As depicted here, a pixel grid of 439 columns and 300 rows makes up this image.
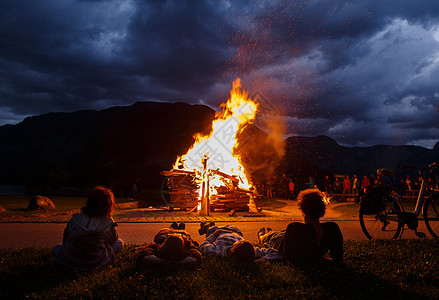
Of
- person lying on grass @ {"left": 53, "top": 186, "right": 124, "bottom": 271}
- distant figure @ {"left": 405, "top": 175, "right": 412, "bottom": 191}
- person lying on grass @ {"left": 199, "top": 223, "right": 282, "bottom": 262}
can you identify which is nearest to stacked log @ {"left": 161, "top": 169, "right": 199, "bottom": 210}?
person lying on grass @ {"left": 199, "top": 223, "right": 282, "bottom": 262}

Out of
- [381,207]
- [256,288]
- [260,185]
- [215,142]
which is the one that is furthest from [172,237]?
[260,185]

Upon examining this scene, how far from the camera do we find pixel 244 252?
4.90 metres

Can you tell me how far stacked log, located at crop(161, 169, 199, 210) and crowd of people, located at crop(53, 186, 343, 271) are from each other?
378 inches

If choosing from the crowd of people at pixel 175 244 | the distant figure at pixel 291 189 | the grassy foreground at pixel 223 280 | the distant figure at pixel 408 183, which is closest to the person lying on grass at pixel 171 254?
the crowd of people at pixel 175 244

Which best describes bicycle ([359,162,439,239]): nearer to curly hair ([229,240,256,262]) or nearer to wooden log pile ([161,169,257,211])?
curly hair ([229,240,256,262])

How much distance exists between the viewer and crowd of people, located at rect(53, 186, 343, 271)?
4375mm

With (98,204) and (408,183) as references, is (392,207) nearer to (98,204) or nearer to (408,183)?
(98,204)

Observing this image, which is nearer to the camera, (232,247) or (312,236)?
(312,236)

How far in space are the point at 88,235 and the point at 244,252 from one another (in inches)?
86.0

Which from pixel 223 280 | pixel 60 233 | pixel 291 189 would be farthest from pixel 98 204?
pixel 291 189

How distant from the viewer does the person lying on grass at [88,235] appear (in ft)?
14.2

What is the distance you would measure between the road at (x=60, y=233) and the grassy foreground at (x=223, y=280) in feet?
5.26

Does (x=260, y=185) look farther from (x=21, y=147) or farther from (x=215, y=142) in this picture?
(x=21, y=147)

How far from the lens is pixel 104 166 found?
163 feet
